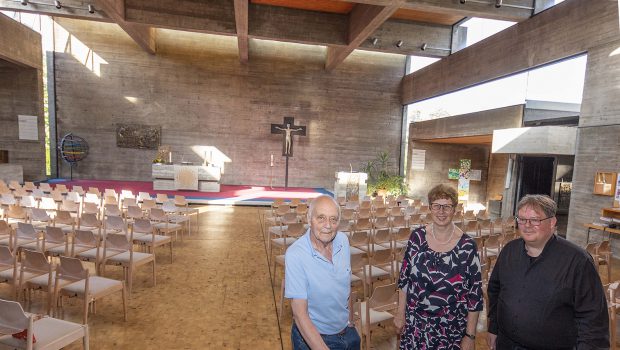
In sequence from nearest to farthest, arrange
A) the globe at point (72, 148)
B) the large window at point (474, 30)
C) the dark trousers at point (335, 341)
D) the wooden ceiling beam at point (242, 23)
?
the dark trousers at point (335, 341)
the wooden ceiling beam at point (242, 23)
the large window at point (474, 30)
the globe at point (72, 148)

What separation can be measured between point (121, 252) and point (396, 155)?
13078mm

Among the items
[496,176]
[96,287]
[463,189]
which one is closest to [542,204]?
[96,287]

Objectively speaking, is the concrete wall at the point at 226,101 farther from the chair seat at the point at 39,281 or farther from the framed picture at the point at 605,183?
the chair seat at the point at 39,281

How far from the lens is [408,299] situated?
205 cm

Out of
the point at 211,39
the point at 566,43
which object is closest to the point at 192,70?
the point at 211,39

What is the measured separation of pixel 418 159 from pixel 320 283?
13223mm

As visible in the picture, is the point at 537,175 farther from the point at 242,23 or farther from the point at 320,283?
the point at 320,283

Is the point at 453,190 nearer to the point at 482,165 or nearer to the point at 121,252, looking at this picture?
the point at 121,252

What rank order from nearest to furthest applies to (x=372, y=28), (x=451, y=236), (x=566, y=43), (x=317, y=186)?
(x=451, y=236) → (x=566, y=43) → (x=372, y=28) → (x=317, y=186)

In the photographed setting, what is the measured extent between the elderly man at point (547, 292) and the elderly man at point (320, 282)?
87 cm

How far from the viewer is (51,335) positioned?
2363 mm

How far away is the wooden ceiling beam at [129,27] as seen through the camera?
29.7 feet

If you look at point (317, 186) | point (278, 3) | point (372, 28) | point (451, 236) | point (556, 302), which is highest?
point (278, 3)

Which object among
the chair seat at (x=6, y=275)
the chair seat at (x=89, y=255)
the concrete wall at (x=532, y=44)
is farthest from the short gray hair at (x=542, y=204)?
the concrete wall at (x=532, y=44)
